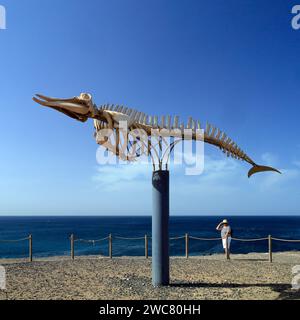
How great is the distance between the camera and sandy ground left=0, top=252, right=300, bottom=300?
780 centimetres

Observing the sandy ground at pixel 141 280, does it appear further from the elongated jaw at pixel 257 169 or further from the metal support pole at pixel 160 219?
the elongated jaw at pixel 257 169

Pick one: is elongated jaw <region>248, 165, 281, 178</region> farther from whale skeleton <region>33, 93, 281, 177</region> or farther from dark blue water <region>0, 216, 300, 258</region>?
dark blue water <region>0, 216, 300, 258</region>

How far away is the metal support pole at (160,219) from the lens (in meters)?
8.27

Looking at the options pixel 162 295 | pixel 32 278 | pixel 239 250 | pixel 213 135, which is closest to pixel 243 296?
pixel 162 295

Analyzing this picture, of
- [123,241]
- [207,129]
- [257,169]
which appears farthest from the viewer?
[123,241]

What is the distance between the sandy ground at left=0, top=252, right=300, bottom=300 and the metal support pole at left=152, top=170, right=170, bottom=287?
28.0 inches

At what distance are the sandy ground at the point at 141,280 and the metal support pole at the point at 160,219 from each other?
71 cm

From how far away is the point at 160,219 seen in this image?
8.29m

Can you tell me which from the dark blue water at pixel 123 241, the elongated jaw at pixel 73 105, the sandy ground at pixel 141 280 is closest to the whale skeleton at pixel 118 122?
the elongated jaw at pixel 73 105

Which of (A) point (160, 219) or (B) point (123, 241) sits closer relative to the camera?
(A) point (160, 219)

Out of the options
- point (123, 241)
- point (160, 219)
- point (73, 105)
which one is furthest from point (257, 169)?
point (123, 241)

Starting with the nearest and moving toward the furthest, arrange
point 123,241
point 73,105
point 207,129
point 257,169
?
point 73,105, point 207,129, point 257,169, point 123,241

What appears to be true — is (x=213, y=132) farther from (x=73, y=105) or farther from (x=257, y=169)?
(x=73, y=105)

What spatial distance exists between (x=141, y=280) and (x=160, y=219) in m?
2.34
